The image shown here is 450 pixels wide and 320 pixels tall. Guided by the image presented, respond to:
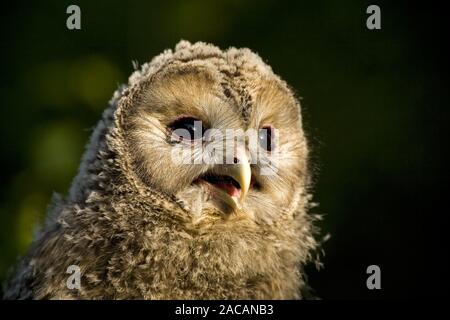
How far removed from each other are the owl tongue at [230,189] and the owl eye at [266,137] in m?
0.22

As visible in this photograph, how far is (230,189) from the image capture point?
2.76 metres

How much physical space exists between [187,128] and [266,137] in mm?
334

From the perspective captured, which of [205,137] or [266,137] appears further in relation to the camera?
[266,137]

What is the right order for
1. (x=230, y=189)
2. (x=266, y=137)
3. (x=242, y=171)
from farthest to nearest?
(x=266, y=137) → (x=230, y=189) → (x=242, y=171)

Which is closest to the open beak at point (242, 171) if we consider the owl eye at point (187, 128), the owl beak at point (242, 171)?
the owl beak at point (242, 171)

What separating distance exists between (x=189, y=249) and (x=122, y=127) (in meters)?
0.51

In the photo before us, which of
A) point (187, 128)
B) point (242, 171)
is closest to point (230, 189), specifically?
point (242, 171)

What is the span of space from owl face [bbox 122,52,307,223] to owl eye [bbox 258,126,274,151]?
11mm

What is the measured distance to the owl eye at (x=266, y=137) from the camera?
288 cm

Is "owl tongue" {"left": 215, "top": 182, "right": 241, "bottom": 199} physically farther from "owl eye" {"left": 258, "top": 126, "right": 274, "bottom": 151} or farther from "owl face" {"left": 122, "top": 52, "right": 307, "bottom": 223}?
"owl eye" {"left": 258, "top": 126, "right": 274, "bottom": 151}

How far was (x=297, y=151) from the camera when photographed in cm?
310

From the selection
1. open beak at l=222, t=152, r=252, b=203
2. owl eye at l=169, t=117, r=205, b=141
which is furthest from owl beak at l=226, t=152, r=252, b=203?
owl eye at l=169, t=117, r=205, b=141

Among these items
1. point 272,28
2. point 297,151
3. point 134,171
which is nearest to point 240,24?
point 272,28

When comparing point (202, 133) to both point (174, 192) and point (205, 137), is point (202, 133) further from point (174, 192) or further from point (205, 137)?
point (174, 192)
